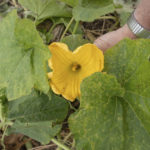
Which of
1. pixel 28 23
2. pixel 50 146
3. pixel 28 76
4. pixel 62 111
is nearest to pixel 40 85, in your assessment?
pixel 28 76

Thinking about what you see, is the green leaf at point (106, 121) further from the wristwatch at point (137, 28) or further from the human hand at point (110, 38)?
the wristwatch at point (137, 28)

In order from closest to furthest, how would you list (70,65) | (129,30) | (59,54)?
1. (59,54)
2. (70,65)
3. (129,30)

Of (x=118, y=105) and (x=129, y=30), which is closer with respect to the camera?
(x=118, y=105)

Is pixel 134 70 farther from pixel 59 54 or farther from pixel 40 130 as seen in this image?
pixel 40 130

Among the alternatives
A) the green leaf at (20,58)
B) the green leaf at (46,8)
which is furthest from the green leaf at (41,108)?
the green leaf at (46,8)

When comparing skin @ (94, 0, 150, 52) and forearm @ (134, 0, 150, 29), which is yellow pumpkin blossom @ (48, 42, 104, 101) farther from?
forearm @ (134, 0, 150, 29)

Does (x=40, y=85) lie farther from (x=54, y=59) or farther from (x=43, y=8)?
(x=43, y=8)

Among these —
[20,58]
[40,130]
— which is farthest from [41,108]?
[20,58]
